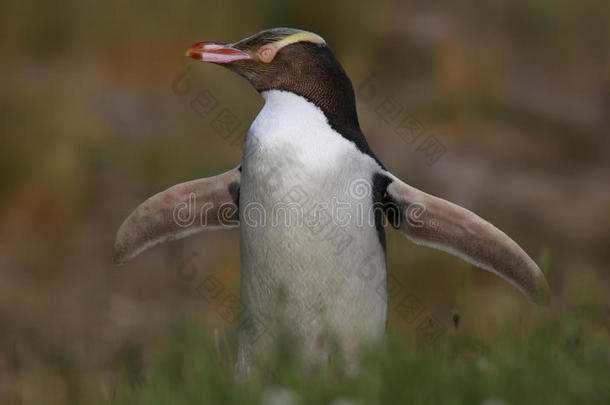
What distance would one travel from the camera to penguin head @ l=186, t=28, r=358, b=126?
2434 mm

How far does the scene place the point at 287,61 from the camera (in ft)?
8.00

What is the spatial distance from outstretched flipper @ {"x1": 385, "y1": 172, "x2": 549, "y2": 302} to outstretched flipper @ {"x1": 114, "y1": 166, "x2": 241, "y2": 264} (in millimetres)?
563

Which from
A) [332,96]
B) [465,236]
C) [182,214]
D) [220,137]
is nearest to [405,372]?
[465,236]

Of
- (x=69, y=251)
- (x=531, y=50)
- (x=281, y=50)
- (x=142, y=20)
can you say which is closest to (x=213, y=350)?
(x=281, y=50)

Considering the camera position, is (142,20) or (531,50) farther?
(531,50)

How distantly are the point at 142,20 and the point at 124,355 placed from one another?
6759 millimetres

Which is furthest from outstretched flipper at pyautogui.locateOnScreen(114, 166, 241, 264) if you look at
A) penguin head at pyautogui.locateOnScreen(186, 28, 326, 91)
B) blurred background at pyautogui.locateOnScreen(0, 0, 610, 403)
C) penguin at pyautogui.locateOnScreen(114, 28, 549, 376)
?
blurred background at pyautogui.locateOnScreen(0, 0, 610, 403)

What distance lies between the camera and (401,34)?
401 inches

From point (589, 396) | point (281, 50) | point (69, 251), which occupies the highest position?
point (281, 50)

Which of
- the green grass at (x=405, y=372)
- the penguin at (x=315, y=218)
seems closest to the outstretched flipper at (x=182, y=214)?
the penguin at (x=315, y=218)

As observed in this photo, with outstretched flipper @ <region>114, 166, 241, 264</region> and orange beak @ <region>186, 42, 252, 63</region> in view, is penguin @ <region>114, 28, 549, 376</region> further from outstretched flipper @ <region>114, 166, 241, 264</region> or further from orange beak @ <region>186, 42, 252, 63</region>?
outstretched flipper @ <region>114, 166, 241, 264</region>

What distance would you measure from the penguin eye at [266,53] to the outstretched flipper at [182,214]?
433 millimetres

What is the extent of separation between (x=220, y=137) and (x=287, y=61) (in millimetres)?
5387

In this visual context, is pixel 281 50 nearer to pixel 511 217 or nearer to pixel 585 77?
pixel 511 217
